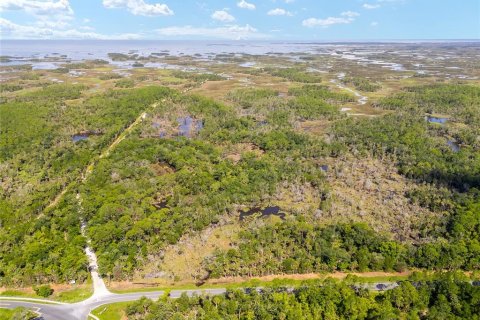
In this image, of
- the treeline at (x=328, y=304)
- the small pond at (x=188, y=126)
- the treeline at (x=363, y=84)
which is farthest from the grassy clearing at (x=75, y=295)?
the treeline at (x=363, y=84)

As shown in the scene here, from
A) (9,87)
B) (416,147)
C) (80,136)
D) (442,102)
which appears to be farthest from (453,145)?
(9,87)

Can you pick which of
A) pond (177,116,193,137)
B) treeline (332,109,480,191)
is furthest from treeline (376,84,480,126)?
pond (177,116,193,137)

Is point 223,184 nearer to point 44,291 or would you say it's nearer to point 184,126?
point 44,291

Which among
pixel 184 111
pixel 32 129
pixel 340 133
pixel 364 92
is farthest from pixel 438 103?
pixel 32 129

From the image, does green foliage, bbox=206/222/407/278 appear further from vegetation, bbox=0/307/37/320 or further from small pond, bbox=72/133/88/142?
small pond, bbox=72/133/88/142

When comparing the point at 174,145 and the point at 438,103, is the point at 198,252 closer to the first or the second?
the point at 174,145
